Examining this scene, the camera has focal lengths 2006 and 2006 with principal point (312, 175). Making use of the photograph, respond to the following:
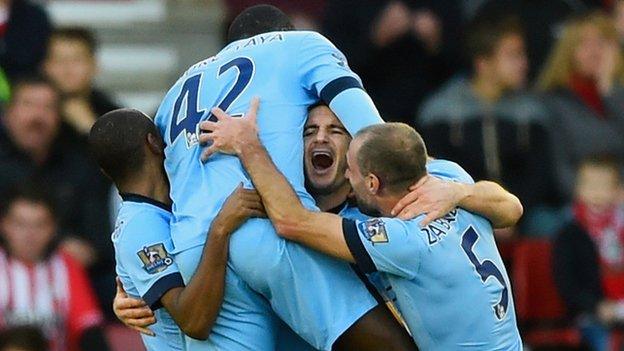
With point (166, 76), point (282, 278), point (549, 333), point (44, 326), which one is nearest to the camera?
point (282, 278)

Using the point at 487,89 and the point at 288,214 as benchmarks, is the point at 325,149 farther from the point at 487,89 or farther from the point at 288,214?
the point at 487,89

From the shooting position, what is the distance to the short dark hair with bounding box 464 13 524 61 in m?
11.0

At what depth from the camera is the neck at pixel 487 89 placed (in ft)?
35.9

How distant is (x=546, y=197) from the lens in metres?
11.0

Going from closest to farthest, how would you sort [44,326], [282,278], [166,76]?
[282,278] < [44,326] < [166,76]

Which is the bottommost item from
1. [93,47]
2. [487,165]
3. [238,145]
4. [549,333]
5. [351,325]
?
[549,333]

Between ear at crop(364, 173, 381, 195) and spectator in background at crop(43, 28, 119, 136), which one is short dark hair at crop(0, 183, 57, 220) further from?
ear at crop(364, 173, 381, 195)

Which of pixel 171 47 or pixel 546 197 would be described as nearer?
pixel 546 197

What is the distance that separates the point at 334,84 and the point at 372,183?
1.38ft

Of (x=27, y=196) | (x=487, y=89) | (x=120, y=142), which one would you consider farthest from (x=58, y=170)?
(x=120, y=142)

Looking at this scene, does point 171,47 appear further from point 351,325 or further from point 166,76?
point 351,325

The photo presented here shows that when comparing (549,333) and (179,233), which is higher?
(179,233)


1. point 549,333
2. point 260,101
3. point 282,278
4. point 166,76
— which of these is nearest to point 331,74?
point 260,101

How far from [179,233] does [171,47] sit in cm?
562
